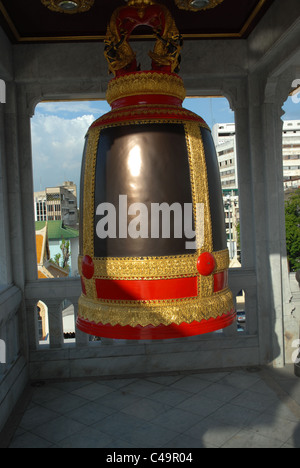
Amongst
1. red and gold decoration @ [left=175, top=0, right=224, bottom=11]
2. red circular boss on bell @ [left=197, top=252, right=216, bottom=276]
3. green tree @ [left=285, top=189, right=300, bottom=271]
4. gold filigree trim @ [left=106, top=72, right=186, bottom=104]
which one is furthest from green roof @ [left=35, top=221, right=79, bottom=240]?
red circular boss on bell @ [left=197, top=252, right=216, bottom=276]

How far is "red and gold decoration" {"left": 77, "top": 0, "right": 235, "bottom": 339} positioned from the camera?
1370mm

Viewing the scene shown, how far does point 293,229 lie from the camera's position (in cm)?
3712

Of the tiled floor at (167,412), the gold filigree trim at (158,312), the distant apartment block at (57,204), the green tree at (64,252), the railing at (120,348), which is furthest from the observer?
the distant apartment block at (57,204)

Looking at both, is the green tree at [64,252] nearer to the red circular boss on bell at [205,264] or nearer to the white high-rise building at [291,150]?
the white high-rise building at [291,150]

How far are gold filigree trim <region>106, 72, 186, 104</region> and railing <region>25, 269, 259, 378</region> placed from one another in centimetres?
611

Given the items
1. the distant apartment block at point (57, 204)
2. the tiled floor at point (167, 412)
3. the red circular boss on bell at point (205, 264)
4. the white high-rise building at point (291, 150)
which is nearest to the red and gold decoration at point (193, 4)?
the red circular boss on bell at point (205, 264)

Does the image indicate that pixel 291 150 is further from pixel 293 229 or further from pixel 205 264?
pixel 205 264

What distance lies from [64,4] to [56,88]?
3.53m

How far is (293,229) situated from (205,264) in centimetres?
3775

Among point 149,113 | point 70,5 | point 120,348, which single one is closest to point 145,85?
point 149,113

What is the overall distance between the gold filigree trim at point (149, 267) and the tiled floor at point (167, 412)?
436 cm

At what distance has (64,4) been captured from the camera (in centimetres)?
381

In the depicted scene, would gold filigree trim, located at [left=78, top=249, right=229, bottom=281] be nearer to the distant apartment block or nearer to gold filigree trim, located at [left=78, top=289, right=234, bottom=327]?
gold filigree trim, located at [left=78, top=289, right=234, bottom=327]

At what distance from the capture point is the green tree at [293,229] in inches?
1446
